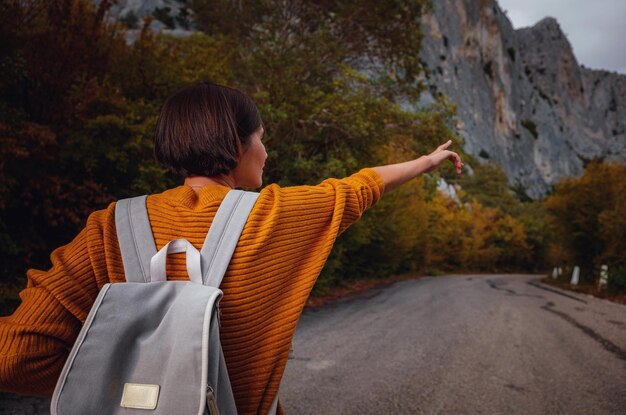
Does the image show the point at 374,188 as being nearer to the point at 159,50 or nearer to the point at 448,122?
the point at 159,50

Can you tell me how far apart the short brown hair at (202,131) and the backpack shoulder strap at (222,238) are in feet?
0.69

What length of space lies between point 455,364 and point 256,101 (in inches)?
261

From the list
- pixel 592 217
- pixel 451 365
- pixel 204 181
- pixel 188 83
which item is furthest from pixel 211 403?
pixel 592 217

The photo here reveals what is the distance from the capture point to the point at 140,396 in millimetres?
742

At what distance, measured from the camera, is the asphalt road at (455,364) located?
10.5 feet

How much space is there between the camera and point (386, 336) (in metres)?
5.50

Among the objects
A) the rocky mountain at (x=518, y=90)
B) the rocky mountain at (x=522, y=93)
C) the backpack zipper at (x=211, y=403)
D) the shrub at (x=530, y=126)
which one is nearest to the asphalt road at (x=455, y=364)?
the backpack zipper at (x=211, y=403)

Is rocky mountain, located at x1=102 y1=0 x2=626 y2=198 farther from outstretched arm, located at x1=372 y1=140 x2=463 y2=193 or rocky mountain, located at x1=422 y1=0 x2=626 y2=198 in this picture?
outstretched arm, located at x1=372 y1=140 x2=463 y2=193

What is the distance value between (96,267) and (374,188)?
807mm

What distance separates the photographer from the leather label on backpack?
738 millimetres

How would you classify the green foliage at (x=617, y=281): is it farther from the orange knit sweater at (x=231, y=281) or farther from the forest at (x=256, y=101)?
the orange knit sweater at (x=231, y=281)

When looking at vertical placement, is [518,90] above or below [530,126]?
above

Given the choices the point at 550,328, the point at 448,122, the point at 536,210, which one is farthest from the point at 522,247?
the point at 550,328

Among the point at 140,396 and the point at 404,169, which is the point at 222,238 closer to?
the point at 140,396
